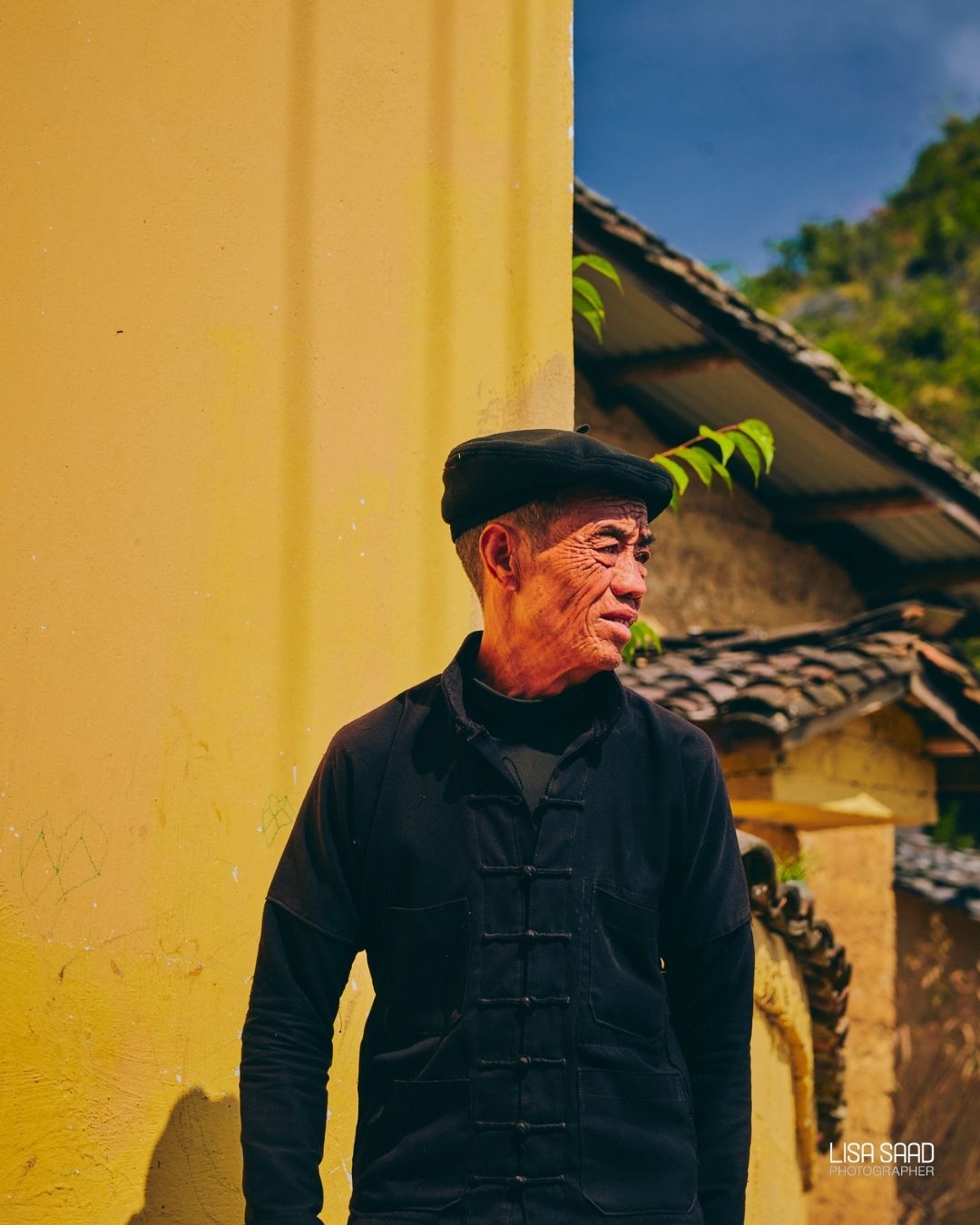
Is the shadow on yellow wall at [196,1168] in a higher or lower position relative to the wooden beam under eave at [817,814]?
lower

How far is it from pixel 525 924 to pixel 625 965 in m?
0.17

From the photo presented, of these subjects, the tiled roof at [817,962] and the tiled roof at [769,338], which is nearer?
the tiled roof at [817,962]

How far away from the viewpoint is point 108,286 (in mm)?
3062

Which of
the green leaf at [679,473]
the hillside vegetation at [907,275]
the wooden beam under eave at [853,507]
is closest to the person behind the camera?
the green leaf at [679,473]

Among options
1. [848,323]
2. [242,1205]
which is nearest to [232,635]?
[242,1205]

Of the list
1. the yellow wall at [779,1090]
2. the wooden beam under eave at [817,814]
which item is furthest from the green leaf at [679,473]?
the wooden beam under eave at [817,814]

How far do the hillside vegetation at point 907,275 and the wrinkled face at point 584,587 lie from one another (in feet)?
85.0

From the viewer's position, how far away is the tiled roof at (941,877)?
998cm

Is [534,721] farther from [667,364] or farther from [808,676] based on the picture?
[667,364]

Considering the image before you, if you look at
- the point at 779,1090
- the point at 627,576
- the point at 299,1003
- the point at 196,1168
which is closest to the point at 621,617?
the point at 627,576

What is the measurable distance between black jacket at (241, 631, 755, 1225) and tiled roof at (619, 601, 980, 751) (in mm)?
4311

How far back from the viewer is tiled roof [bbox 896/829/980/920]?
998 centimetres

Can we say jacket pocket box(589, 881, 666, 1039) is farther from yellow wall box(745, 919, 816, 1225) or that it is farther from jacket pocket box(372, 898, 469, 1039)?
yellow wall box(745, 919, 816, 1225)

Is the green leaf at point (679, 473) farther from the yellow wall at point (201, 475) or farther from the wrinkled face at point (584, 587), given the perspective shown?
the wrinkled face at point (584, 587)
